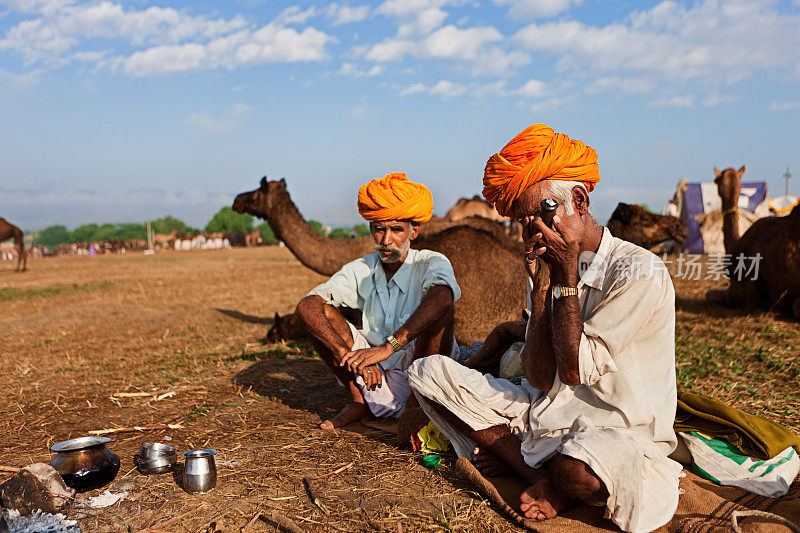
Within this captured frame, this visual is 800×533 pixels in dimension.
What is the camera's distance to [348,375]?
3.91 meters

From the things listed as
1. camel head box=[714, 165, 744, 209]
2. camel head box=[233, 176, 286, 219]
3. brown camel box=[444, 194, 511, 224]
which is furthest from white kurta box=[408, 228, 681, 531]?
brown camel box=[444, 194, 511, 224]

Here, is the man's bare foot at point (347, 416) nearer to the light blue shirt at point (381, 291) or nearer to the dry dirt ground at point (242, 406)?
the dry dirt ground at point (242, 406)

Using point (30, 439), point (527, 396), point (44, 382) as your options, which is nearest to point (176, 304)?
point (44, 382)

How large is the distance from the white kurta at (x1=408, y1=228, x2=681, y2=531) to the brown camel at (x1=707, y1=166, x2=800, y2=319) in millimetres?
5456

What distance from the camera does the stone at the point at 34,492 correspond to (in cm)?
249

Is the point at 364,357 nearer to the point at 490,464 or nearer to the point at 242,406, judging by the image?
the point at 490,464

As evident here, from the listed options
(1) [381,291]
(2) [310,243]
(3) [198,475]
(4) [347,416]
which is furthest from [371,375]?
(2) [310,243]

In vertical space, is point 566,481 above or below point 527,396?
below

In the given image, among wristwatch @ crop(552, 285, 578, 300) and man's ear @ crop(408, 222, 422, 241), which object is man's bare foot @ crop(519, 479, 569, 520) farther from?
man's ear @ crop(408, 222, 422, 241)

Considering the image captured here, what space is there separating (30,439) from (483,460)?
285 cm

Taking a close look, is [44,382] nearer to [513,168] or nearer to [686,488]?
[513,168]

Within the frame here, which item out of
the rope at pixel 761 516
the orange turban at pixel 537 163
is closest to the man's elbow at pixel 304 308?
the orange turban at pixel 537 163

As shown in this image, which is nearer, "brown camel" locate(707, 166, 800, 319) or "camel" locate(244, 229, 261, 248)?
"brown camel" locate(707, 166, 800, 319)

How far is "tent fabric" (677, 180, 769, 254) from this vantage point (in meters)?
18.2
